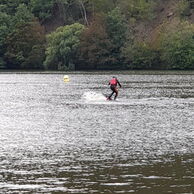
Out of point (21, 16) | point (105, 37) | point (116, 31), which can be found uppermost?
point (21, 16)

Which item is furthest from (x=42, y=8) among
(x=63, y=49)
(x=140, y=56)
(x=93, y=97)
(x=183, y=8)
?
(x=93, y=97)

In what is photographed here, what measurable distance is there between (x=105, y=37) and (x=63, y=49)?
9225 millimetres

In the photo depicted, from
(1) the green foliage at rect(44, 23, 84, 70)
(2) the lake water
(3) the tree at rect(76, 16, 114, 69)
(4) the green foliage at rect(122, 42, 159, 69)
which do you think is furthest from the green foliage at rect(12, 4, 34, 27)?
(2) the lake water

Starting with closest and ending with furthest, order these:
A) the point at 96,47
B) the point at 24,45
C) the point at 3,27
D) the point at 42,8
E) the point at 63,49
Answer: the point at 63,49 < the point at 96,47 < the point at 24,45 < the point at 3,27 < the point at 42,8

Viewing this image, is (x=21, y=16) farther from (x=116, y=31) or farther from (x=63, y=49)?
(x=116, y=31)

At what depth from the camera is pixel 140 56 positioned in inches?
5566

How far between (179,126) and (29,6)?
13457 centimetres

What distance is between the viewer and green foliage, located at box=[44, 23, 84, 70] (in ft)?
472

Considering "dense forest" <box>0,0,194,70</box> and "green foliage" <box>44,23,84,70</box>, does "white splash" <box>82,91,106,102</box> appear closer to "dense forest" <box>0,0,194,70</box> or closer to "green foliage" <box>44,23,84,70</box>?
"dense forest" <box>0,0,194,70</box>

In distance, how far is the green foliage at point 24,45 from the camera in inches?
6009

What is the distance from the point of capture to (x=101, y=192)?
75.3ft

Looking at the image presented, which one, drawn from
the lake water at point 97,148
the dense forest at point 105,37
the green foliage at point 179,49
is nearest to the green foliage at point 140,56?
the dense forest at point 105,37

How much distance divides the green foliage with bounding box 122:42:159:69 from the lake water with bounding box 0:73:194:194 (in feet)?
271

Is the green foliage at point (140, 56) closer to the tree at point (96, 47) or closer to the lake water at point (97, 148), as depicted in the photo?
the tree at point (96, 47)
